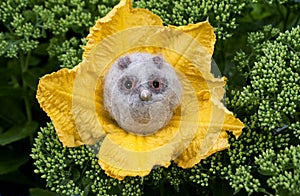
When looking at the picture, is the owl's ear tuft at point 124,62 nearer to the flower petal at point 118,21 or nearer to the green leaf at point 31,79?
the flower petal at point 118,21

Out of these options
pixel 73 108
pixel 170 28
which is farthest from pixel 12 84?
pixel 170 28

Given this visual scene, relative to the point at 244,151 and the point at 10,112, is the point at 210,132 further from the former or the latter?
the point at 10,112

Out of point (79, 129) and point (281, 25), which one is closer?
point (79, 129)

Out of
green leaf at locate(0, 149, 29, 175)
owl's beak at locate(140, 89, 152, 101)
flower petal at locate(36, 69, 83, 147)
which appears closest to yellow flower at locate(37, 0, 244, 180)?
flower petal at locate(36, 69, 83, 147)

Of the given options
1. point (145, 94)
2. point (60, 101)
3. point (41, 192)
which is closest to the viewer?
point (145, 94)

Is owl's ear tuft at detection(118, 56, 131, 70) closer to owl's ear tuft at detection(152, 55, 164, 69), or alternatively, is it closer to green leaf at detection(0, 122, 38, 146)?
owl's ear tuft at detection(152, 55, 164, 69)

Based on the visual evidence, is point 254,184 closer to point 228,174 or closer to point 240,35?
point 228,174

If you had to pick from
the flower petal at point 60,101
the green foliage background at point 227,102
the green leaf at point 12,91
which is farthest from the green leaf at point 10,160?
the flower petal at point 60,101

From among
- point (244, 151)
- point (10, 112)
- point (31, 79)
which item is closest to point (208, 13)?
point (244, 151)
